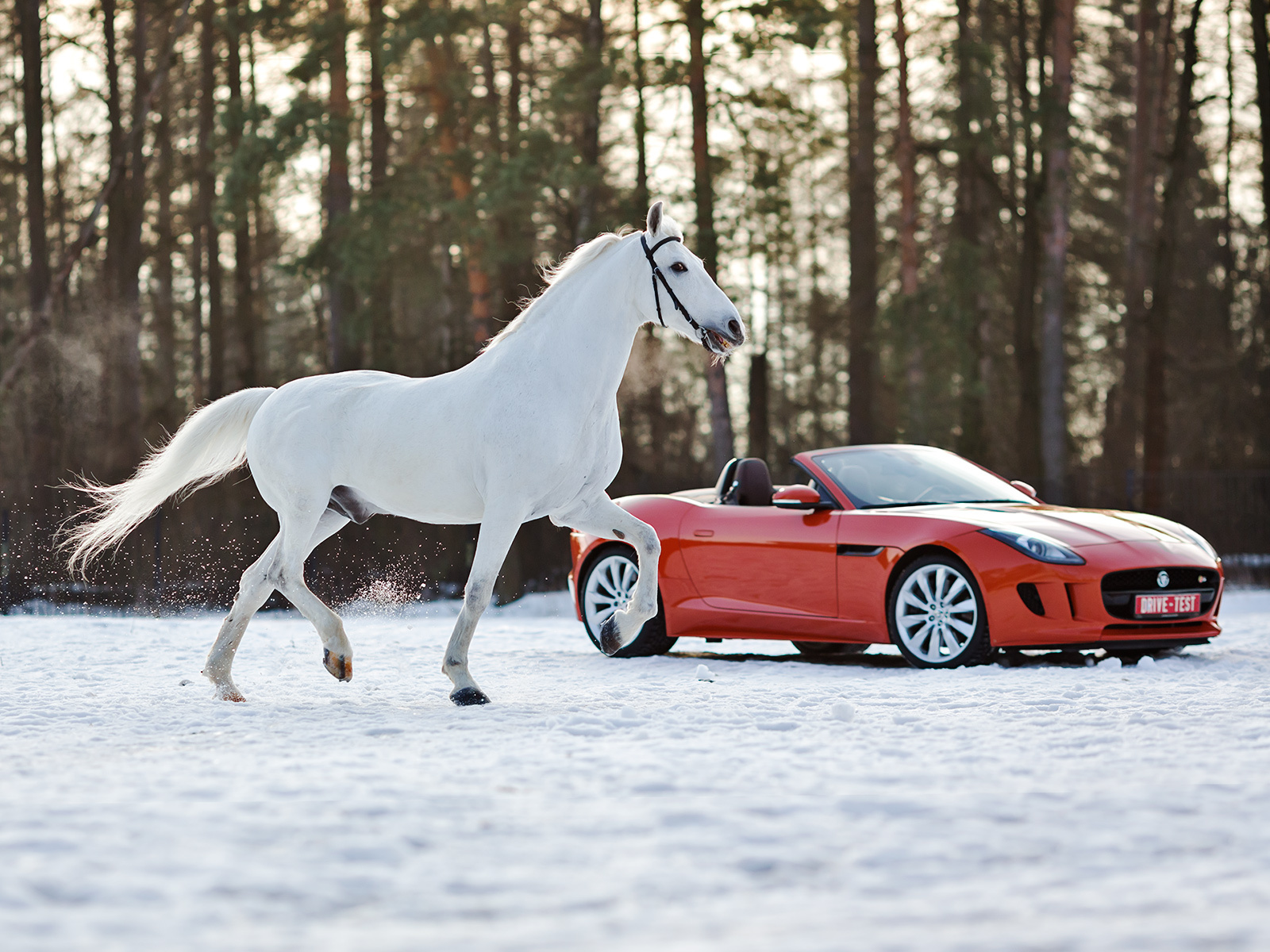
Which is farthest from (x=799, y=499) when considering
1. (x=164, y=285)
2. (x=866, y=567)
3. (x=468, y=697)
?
(x=164, y=285)

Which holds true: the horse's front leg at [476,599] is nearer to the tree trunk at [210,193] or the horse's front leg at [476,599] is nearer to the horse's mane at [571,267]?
the horse's mane at [571,267]

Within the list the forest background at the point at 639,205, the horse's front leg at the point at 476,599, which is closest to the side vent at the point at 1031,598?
the horse's front leg at the point at 476,599

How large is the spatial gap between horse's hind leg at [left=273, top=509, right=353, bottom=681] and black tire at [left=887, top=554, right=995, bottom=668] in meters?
3.57

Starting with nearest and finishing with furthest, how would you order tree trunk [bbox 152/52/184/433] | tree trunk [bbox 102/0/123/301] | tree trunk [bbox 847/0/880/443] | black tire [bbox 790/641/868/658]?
1. black tire [bbox 790/641/868/658]
2. tree trunk [bbox 847/0/880/443]
3. tree trunk [bbox 102/0/123/301]
4. tree trunk [bbox 152/52/184/433]

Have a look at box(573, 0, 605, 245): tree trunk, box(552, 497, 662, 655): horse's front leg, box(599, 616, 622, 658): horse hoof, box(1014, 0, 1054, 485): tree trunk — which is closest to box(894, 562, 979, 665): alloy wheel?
box(552, 497, 662, 655): horse's front leg

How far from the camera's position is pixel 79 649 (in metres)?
11.6

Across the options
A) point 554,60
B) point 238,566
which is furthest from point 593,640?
point 554,60

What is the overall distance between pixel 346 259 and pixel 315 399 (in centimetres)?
1506

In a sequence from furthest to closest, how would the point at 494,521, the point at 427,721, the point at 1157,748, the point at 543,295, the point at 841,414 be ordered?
the point at 841,414 < the point at 543,295 < the point at 494,521 < the point at 427,721 < the point at 1157,748

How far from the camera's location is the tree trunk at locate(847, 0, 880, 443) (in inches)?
904

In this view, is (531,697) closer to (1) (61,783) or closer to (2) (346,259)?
(1) (61,783)

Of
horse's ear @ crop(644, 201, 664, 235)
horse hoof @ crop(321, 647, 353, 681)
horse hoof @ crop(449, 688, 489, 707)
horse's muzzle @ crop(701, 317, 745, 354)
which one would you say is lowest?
horse hoof @ crop(449, 688, 489, 707)

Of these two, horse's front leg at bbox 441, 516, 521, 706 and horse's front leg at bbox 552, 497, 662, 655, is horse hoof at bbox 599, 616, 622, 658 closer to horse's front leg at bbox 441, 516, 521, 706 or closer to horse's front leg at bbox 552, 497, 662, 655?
horse's front leg at bbox 552, 497, 662, 655

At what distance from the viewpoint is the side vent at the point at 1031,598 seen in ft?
29.9
